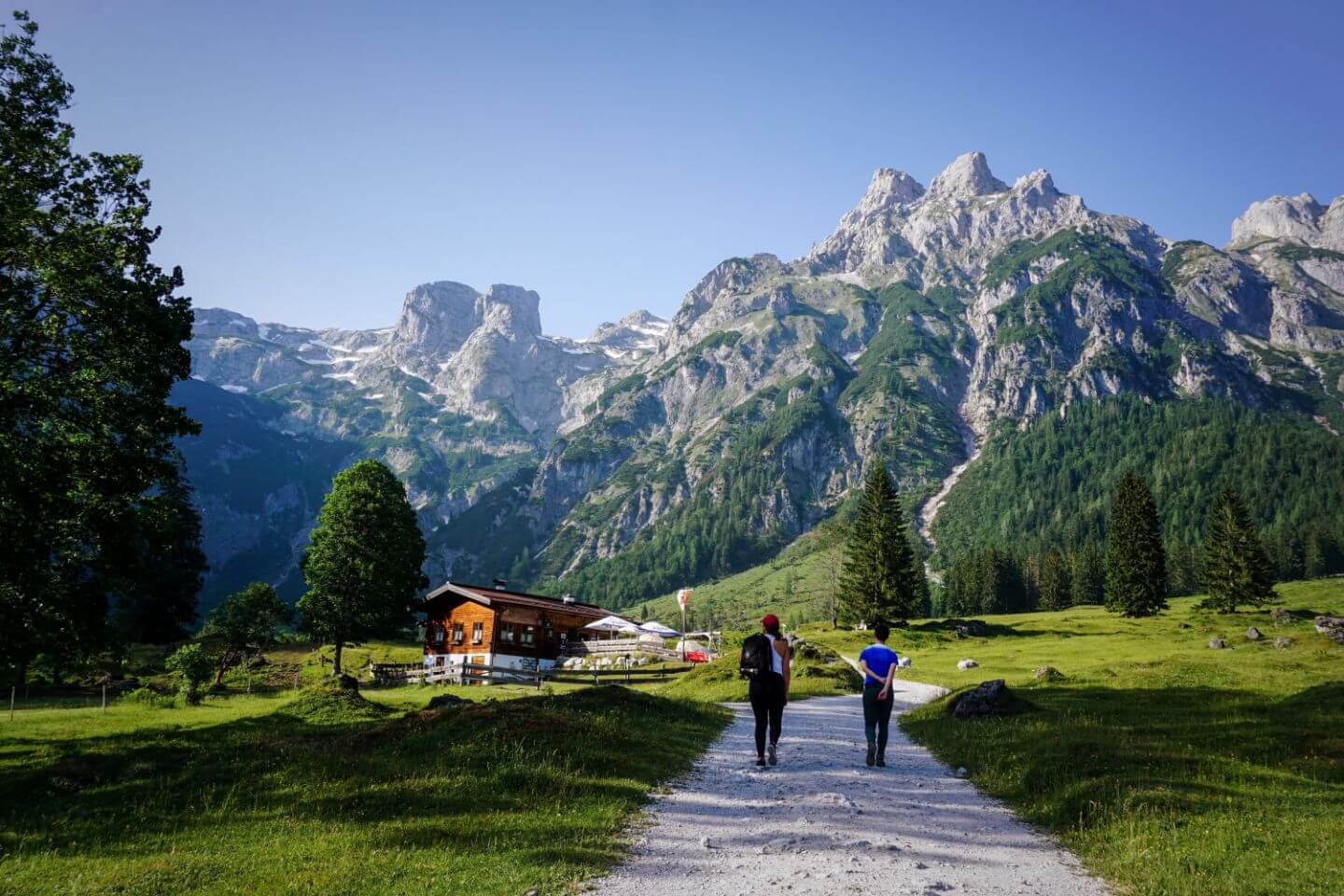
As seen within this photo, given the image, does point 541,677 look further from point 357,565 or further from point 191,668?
point 357,565

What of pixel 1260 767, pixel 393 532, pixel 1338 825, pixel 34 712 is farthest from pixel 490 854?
pixel 393 532

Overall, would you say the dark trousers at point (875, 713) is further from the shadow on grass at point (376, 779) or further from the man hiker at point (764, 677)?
the shadow on grass at point (376, 779)

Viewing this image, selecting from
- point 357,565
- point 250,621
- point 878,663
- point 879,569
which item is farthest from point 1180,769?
point 879,569

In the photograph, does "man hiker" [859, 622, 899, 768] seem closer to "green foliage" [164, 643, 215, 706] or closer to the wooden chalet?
"green foliage" [164, 643, 215, 706]

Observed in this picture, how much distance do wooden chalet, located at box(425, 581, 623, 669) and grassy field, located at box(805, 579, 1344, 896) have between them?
1730 inches

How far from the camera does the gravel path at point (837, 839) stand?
8.59 meters

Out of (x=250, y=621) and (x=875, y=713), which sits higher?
(x=875, y=713)

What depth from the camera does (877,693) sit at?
644 inches

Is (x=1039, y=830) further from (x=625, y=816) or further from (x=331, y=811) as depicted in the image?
(x=331, y=811)

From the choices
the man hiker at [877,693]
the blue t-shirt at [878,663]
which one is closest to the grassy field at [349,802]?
the man hiker at [877,693]

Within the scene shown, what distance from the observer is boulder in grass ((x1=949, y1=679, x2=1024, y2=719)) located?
23609 millimetres

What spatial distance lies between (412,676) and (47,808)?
3928 centimetres

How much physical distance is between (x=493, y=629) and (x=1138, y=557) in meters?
83.7

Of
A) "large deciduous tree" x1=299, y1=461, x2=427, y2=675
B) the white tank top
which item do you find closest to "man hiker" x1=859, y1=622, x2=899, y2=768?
the white tank top
